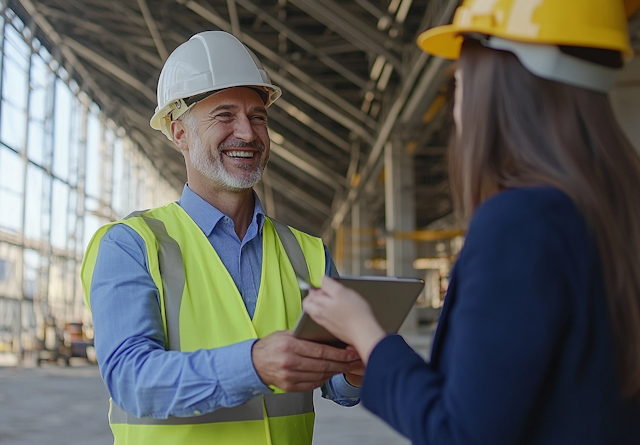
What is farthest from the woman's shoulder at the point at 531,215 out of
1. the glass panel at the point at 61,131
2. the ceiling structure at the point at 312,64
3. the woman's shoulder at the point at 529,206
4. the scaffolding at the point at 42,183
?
the glass panel at the point at 61,131

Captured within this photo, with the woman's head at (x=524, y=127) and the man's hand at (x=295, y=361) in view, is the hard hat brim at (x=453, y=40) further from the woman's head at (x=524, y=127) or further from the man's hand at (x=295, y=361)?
the man's hand at (x=295, y=361)

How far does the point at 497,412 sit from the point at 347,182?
29479 mm

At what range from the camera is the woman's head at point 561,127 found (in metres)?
1.21

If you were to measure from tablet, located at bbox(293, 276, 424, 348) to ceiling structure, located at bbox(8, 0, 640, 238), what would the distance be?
996 cm

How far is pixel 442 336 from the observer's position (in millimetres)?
1319

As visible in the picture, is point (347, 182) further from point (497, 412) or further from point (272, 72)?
point (497, 412)

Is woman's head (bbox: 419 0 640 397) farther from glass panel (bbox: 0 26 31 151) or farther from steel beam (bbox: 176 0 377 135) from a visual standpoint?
glass panel (bbox: 0 26 31 151)

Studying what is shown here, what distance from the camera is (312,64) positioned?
21.8 m

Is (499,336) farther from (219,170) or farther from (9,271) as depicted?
(9,271)

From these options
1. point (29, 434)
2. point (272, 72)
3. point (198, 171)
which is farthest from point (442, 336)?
point (272, 72)

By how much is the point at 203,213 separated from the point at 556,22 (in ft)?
4.71

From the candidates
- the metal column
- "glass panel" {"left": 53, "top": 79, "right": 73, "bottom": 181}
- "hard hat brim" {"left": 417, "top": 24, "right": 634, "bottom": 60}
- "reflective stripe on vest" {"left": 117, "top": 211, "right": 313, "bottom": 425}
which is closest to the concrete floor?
Answer: "reflective stripe on vest" {"left": 117, "top": 211, "right": 313, "bottom": 425}

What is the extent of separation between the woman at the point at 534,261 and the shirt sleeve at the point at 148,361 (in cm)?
53

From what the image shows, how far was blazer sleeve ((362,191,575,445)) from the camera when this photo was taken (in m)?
1.13
